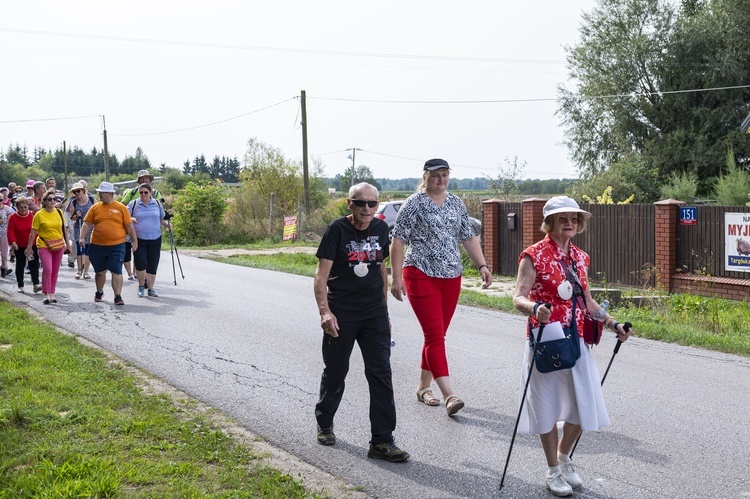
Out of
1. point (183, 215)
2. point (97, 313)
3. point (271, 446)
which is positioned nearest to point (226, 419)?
point (271, 446)

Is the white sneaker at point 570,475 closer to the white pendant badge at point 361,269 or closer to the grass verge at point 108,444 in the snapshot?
the grass verge at point 108,444

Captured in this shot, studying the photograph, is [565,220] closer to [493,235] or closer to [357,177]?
[493,235]

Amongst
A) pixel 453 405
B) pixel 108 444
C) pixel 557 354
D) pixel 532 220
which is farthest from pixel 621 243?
pixel 108 444

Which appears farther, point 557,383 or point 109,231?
point 109,231

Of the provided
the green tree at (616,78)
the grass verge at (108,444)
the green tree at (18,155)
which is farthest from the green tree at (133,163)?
the grass verge at (108,444)

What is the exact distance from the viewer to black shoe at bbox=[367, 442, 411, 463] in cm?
586

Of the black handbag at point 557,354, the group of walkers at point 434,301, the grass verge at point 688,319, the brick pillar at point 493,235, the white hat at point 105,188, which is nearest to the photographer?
the black handbag at point 557,354

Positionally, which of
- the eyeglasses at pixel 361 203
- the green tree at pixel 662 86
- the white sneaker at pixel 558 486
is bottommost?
the white sneaker at pixel 558 486

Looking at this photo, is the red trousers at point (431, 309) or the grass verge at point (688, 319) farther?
the grass verge at point (688, 319)

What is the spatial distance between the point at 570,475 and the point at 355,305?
180 cm

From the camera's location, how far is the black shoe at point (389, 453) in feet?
19.2

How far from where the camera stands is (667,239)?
57.8ft

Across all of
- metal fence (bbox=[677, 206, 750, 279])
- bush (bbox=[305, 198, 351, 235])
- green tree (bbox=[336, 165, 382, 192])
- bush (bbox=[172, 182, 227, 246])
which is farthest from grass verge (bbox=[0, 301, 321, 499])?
green tree (bbox=[336, 165, 382, 192])

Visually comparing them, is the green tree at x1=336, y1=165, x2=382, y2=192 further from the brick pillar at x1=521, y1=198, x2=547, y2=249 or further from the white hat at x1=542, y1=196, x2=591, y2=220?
the white hat at x1=542, y1=196, x2=591, y2=220
